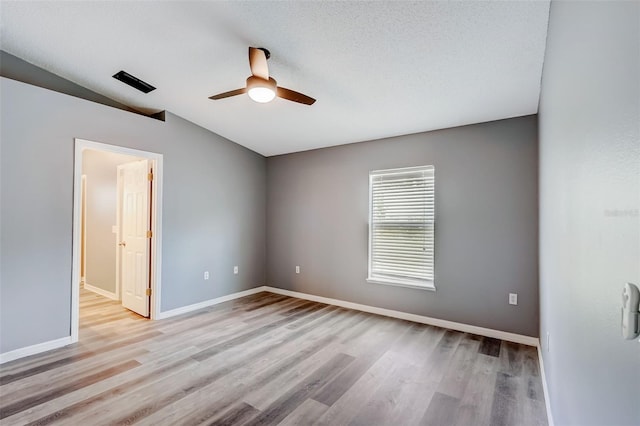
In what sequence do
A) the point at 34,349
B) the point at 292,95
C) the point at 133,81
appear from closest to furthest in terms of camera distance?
the point at 292,95
the point at 34,349
the point at 133,81

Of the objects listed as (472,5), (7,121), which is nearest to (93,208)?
(7,121)

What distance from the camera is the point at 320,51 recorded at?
260 cm

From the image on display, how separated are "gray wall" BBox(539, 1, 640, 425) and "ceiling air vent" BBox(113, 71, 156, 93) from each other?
3.76 meters

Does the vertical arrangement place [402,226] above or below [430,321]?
above

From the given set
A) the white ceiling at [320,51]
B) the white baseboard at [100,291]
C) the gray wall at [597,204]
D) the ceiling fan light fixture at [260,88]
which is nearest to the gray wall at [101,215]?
the white baseboard at [100,291]

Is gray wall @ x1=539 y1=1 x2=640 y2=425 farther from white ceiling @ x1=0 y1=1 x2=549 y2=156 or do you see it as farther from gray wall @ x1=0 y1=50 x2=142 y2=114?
gray wall @ x1=0 y1=50 x2=142 y2=114

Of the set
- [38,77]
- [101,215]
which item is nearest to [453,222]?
[38,77]

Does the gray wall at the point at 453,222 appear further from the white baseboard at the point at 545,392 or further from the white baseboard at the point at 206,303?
the white baseboard at the point at 206,303

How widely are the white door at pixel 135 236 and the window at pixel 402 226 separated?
3.09 meters

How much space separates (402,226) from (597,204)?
318 cm

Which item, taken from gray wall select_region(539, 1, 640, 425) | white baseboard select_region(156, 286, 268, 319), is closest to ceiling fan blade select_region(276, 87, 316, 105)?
gray wall select_region(539, 1, 640, 425)

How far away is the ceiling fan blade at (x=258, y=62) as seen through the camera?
238 cm

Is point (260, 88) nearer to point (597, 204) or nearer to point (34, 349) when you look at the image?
point (597, 204)

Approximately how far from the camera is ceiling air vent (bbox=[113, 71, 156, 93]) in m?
3.29
